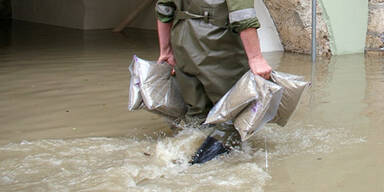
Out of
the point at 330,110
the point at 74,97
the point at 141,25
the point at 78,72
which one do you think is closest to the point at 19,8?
the point at 141,25

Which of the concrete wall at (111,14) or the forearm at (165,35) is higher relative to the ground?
the forearm at (165,35)

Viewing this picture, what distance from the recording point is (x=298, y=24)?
6.21 meters

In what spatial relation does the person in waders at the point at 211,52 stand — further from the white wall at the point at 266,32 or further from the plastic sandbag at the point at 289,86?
the white wall at the point at 266,32

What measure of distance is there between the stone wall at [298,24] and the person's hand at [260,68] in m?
3.92

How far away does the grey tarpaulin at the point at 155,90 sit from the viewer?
8.95ft

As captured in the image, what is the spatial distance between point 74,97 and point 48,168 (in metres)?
1.80

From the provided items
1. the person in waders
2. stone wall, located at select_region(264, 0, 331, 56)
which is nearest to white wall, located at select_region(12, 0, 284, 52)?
stone wall, located at select_region(264, 0, 331, 56)

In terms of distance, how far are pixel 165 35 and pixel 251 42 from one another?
2.22 ft

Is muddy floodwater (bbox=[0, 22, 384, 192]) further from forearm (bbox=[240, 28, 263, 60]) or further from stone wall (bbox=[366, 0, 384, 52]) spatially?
stone wall (bbox=[366, 0, 384, 52])

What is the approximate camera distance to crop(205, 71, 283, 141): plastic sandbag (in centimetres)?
223

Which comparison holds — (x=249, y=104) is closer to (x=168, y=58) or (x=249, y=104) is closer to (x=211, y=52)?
(x=211, y=52)

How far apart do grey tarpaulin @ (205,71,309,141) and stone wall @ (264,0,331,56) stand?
12.7 ft

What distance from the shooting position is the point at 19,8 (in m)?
14.8

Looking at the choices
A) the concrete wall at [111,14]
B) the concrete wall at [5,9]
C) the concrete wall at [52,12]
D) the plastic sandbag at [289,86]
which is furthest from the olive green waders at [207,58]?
the concrete wall at [5,9]
